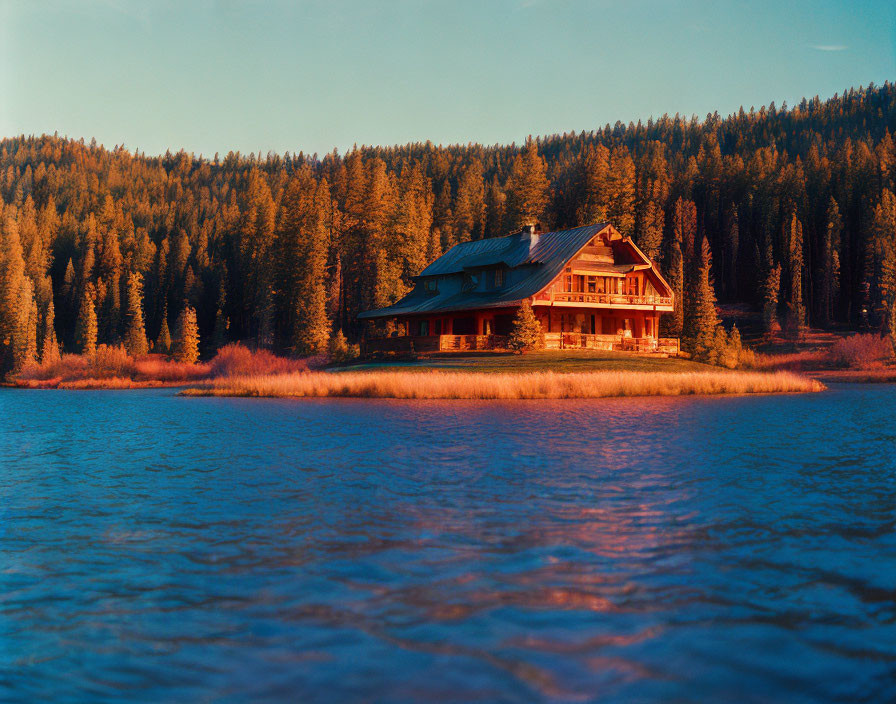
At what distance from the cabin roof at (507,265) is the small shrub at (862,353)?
25066 mm

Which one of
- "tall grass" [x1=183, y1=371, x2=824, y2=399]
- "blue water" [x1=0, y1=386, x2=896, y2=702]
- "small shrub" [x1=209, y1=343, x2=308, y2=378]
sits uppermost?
"small shrub" [x1=209, y1=343, x2=308, y2=378]

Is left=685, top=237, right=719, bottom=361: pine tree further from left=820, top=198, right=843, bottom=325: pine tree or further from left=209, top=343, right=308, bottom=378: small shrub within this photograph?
left=209, top=343, right=308, bottom=378: small shrub

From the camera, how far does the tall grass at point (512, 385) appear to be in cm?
3562

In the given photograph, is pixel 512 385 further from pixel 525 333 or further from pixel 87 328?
pixel 87 328

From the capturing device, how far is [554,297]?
5200 centimetres

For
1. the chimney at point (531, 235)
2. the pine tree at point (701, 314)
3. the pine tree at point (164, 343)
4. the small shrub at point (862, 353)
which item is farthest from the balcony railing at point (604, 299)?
the pine tree at point (164, 343)

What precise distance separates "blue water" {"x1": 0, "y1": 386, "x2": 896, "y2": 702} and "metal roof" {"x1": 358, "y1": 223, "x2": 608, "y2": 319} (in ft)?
120

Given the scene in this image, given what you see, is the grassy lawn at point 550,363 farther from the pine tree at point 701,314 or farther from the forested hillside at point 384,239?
the forested hillside at point 384,239

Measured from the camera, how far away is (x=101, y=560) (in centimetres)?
909

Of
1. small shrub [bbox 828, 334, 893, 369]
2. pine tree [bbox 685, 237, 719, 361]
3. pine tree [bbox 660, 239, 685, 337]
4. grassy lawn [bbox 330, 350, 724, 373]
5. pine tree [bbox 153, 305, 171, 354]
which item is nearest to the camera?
grassy lawn [bbox 330, 350, 724, 373]

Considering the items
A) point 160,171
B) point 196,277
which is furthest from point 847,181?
point 160,171

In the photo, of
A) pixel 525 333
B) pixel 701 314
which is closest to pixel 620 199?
pixel 701 314

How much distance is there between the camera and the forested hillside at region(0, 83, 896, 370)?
78000 millimetres

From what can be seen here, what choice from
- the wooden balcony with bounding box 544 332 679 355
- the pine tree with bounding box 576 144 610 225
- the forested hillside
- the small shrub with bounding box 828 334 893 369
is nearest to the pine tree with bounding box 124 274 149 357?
the forested hillside
